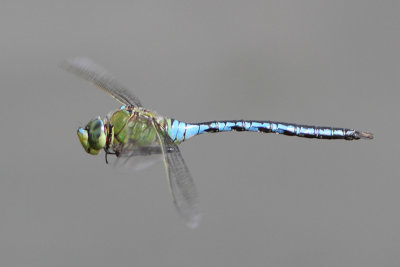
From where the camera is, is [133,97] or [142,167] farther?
[133,97]

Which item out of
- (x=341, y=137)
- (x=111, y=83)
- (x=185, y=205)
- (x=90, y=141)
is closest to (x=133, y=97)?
(x=111, y=83)

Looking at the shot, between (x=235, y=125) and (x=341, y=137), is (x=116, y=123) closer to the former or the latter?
(x=235, y=125)

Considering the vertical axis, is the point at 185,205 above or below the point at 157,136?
below

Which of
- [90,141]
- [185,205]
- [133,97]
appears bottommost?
[185,205]

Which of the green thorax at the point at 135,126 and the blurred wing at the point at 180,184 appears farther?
the green thorax at the point at 135,126

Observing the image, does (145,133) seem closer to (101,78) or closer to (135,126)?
(135,126)

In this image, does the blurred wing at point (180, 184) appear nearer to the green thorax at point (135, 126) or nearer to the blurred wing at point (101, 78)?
the green thorax at point (135, 126)

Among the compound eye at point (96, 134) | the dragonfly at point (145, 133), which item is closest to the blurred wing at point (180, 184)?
the dragonfly at point (145, 133)

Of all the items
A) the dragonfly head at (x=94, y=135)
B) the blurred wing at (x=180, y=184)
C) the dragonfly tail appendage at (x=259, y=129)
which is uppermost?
the dragonfly tail appendage at (x=259, y=129)

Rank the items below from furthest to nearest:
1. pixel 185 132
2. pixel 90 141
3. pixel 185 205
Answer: pixel 185 132
pixel 90 141
pixel 185 205
